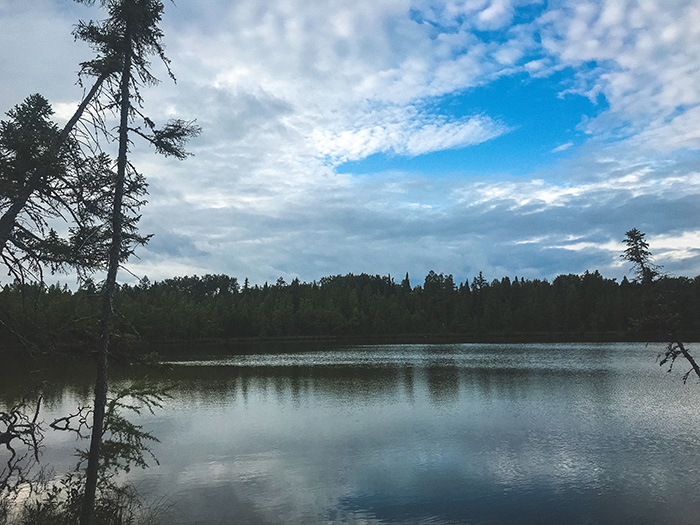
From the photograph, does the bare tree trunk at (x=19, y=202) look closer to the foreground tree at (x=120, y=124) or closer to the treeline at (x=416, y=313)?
the foreground tree at (x=120, y=124)

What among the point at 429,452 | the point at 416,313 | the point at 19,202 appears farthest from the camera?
the point at 416,313

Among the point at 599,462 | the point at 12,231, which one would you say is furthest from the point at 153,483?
the point at 599,462

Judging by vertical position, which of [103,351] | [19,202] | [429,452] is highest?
[19,202]

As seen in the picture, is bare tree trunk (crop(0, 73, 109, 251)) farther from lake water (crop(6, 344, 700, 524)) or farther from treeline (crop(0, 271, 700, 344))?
treeline (crop(0, 271, 700, 344))

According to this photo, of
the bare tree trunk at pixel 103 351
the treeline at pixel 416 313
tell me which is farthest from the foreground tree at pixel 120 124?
the treeline at pixel 416 313

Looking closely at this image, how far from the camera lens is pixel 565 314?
431ft

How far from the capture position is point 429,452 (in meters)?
20.2

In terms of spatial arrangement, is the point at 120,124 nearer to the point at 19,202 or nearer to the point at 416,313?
the point at 19,202

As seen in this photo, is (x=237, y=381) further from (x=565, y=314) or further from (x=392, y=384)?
(x=565, y=314)

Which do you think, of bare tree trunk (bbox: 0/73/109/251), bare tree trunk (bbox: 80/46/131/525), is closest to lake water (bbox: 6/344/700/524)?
bare tree trunk (bbox: 80/46/131/525)

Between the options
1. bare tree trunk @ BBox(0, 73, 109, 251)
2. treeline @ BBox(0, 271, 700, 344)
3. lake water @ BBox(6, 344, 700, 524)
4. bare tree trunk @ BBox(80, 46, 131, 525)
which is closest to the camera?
bare tree trunk @ BBox(0, 73, 109, 251)

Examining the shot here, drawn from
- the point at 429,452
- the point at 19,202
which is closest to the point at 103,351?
the point at 19,202

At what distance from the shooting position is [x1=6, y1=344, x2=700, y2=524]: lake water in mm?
14359

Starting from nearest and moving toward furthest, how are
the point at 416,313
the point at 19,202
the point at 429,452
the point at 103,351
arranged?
the point at 19,202
the point at 103,351
the point at 429,452
the point at 416,313
